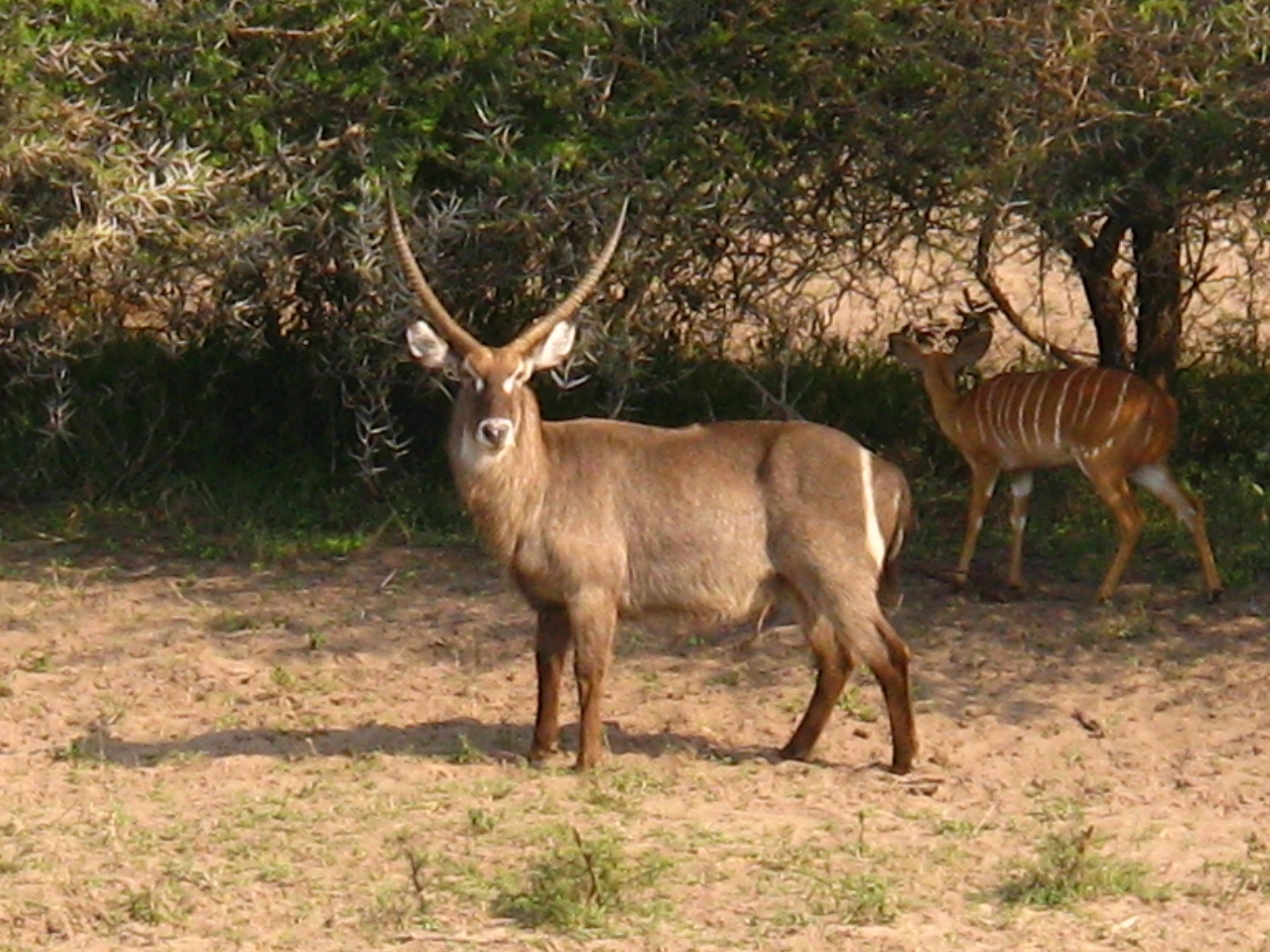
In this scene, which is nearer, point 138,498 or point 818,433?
point 818,433

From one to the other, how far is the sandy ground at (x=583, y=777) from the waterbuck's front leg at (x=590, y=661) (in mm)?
93

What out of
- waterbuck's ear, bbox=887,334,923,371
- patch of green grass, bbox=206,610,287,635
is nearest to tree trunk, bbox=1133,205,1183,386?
waterbuck's ear, bbox=887,334,923,371

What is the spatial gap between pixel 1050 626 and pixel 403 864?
2809 millimetres

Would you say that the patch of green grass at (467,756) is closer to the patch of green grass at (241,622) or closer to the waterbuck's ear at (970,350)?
the patch of green grass at (241,622)

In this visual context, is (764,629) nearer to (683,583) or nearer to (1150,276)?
(683,583)

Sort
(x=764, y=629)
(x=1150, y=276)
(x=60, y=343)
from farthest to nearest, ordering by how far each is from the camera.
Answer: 1. (x=1150, y=276)
2. (x=60, y=343)
3. (x=764, y=629)

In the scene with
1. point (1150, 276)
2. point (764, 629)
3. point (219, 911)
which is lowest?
point (219, 911)

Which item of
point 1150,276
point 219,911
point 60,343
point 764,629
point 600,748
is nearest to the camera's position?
point 219,911

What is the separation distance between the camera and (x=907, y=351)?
8547 mm

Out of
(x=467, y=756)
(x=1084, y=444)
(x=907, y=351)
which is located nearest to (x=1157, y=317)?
(x=907, y=351)

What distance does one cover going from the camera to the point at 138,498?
29.6ft

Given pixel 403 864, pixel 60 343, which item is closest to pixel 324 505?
pixel 60 343

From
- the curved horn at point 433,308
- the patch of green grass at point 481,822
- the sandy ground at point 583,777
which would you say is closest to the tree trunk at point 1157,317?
the sandy ground at point 583,777

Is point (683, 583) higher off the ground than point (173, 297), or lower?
lower
